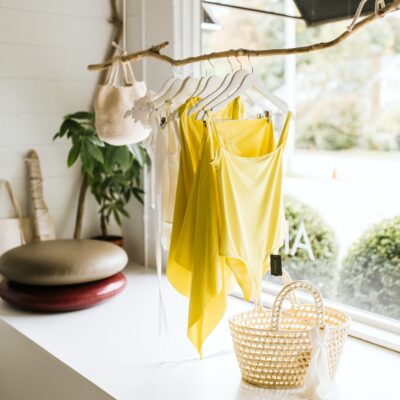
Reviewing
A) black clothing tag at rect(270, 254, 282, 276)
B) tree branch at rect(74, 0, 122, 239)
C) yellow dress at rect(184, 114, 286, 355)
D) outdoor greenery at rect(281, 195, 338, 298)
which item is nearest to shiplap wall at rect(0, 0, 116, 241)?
tree branch at rect(74, 0, 122, 239)

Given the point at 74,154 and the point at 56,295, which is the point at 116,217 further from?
the point at 56,295

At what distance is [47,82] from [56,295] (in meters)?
1.06

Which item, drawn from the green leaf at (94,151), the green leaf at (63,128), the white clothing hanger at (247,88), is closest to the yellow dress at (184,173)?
the white clothing hanger at (247,88)

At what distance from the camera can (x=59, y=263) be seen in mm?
2520

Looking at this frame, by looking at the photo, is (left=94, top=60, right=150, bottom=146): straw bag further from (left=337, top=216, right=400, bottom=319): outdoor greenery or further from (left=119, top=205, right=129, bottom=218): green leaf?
(left=337, top=216, right=400, bottom=319): outdoor greenery

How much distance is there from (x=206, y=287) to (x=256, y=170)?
37cm

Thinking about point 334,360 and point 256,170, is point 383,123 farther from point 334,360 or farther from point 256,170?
point 334,360

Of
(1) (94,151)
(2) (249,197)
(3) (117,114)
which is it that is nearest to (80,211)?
(1) (94,151)

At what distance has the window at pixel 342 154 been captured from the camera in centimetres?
231

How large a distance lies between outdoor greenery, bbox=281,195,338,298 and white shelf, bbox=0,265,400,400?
0.28 metres

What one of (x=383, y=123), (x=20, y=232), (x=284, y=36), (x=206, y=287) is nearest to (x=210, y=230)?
(x=206, y=287)

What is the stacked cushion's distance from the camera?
2.51m

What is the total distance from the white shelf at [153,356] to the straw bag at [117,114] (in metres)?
0.68

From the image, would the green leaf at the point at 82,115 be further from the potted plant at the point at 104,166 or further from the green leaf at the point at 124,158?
the green leaf at the point at 124,158
